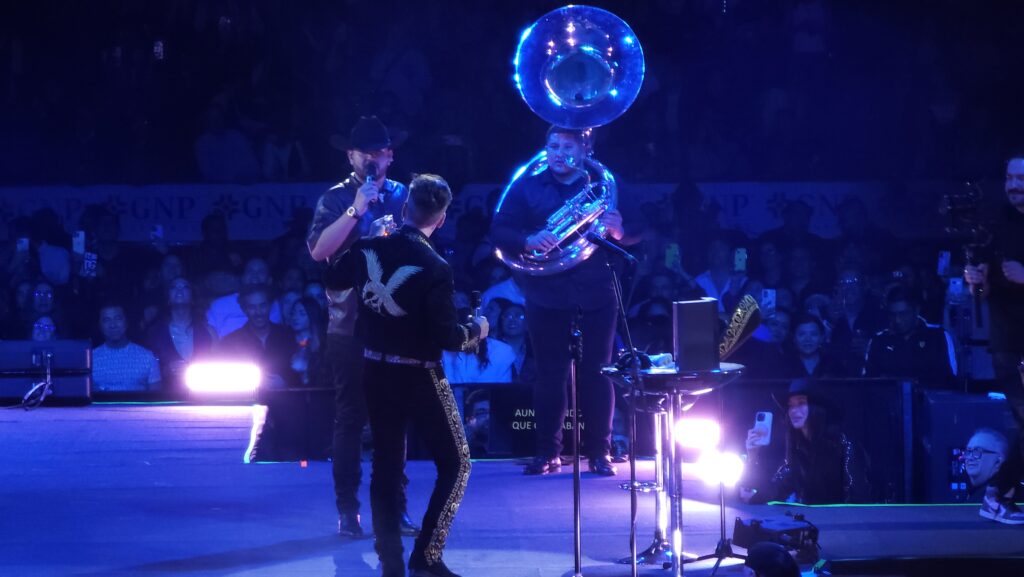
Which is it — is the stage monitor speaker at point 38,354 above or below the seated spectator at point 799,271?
below

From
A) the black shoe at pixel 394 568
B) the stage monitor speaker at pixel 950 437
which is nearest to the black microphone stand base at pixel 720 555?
the black shoe at pixel 394 568

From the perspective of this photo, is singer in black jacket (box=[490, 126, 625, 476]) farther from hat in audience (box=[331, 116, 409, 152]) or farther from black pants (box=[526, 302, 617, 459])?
hat in audience (box=[331, 116, 409, 152])

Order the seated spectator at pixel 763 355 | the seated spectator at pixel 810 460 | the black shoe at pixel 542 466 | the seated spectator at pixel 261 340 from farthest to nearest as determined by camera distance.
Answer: the seated spectator at pixel 261 340 → the seated spectator at pixel 763 355 → the black shoe at pixel 542 466 → the seated spectator at pixel 810 460

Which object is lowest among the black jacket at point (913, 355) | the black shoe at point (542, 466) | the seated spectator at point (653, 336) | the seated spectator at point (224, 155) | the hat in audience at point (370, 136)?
the black shoe at point (542, 466)

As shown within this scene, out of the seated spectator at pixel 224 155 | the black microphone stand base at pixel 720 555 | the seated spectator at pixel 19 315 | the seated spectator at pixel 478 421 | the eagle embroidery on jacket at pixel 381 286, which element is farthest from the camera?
the seated spectator at pixel 224 155

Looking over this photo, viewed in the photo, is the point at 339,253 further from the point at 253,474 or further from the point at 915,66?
the point at 915,66

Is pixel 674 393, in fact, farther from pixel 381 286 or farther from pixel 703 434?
pixel 381 286

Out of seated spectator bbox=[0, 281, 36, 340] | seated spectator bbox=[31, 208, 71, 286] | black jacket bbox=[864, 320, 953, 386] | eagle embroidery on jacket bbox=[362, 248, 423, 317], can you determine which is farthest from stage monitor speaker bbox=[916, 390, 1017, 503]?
seated spectator bbox=[31, 208, 71, 286]

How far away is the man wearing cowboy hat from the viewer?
5.19m

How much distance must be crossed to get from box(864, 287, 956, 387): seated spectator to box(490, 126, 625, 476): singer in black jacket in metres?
2.71

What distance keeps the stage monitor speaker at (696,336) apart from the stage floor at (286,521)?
2.85ft

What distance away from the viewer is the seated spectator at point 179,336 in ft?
31.2

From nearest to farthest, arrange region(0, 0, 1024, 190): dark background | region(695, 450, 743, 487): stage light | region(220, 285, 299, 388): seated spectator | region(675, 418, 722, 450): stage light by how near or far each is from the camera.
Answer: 1. region(695, 450, 743, 487): stage light
2. region(675, 418, 722, 450): stage light
3. region(220, 285, 299, 388): seated spectator
4. region(0, 0, 1024, 190): dark background

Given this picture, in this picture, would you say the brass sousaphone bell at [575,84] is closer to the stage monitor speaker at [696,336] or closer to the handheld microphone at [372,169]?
the handheld microphone at [372,169]
